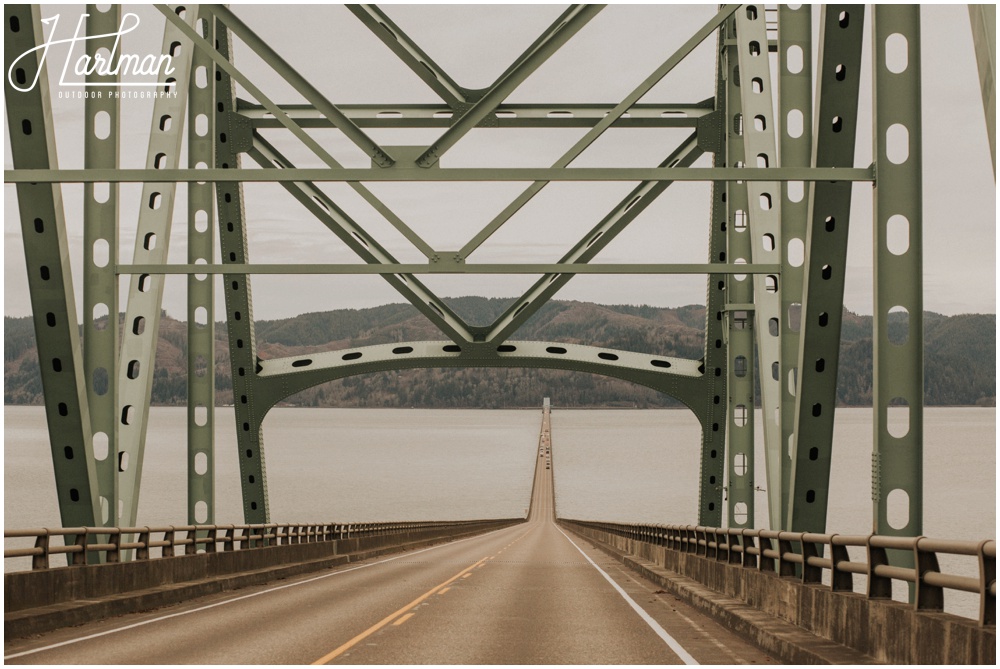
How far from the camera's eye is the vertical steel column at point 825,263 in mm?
15648

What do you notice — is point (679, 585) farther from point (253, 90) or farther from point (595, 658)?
point (253, 90)

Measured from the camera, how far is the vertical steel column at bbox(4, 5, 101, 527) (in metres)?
17.1

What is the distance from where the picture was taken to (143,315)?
92.4 ft

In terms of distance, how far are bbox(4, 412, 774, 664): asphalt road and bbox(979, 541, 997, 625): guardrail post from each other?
3.98 meters

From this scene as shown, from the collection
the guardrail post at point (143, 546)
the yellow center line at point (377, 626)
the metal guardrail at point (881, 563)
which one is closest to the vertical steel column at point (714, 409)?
the yellow center line at point (377, 626)

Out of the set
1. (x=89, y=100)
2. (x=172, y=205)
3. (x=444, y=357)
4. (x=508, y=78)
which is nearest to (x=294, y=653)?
(x=508, y=78)

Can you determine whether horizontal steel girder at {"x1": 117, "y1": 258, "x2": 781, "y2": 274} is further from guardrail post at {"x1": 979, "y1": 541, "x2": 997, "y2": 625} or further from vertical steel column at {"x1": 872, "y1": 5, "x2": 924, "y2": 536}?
guardrail post at {"x1": 979, "y1": 541, "x2": 997, "y2": 625}

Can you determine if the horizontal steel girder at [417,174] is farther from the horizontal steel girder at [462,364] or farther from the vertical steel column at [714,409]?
the vertical steel column at [714,409]

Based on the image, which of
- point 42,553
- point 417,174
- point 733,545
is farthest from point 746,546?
point 42,553

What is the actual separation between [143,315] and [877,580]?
21.0 m

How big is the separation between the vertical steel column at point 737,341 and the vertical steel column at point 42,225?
20.9 meters

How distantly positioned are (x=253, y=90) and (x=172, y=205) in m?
8.86

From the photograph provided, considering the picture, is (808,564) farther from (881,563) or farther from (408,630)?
(408,630)

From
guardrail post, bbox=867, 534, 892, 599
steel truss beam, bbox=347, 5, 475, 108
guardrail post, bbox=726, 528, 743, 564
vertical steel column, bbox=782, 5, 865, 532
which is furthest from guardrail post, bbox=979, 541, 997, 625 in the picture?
steel truss beam, bbox=347, 5, 475, 108
